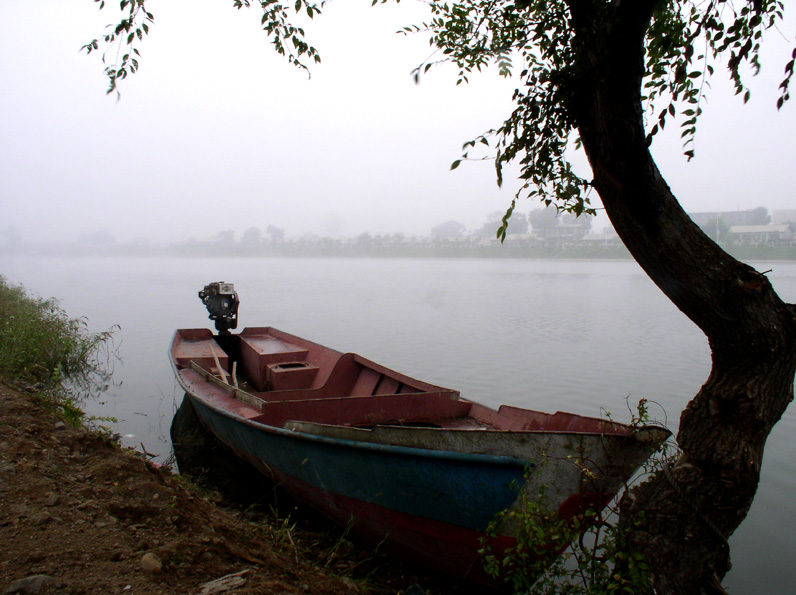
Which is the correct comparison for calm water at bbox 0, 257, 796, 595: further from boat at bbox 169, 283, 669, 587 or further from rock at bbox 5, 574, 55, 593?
rock at bbox 5, 574, 55, 593

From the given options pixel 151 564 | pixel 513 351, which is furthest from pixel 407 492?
pixel 513 351

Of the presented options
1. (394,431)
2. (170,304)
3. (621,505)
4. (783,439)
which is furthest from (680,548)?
(170,304)

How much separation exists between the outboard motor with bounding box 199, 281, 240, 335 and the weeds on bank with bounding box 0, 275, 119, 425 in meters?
2.63

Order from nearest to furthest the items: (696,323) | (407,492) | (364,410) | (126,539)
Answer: (696,323)
(126,539)
(407,492)
(364,410)

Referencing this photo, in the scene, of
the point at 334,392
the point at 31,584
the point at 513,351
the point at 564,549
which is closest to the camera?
the point at 31,584

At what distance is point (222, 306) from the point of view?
9961mm

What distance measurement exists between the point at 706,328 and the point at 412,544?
103 inches

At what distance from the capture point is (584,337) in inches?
608

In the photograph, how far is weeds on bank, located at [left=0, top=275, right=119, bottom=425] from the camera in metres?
8.22

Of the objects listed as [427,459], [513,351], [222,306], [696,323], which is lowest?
[513,351]

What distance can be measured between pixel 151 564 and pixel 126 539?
377 millimetres

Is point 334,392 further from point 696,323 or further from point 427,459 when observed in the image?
point 696,323

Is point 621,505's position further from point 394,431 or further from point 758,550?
point 758,550

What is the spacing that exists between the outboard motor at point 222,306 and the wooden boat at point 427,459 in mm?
Result: 3865
